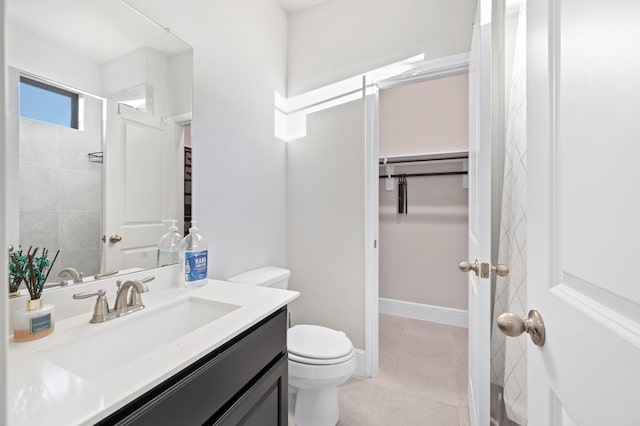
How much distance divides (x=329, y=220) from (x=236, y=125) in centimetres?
93

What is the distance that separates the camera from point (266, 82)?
1.99 meters

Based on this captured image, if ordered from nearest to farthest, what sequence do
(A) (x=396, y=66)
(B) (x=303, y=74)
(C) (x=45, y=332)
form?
(C) (x=45, y=332) < (A) (x=396, y=66) < (B) (x=303, y=74)

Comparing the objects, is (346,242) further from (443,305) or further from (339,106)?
(443,305)

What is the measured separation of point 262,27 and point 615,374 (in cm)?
232

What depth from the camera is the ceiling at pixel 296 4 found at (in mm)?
2094

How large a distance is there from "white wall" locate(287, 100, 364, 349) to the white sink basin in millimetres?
1122

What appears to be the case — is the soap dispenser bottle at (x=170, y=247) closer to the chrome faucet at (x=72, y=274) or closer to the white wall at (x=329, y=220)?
the chrome faucet at (x=72, y=274)

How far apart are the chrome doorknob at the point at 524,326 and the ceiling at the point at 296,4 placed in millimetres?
2402

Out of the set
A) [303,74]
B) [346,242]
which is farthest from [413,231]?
[303,74]

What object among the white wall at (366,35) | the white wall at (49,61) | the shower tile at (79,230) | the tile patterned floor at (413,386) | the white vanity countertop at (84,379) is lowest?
the tile patterned floor at (413,386)

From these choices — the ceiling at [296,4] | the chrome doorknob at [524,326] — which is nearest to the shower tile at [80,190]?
the chrome doorknob at [524,326]

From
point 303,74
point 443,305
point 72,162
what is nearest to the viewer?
point 72,162

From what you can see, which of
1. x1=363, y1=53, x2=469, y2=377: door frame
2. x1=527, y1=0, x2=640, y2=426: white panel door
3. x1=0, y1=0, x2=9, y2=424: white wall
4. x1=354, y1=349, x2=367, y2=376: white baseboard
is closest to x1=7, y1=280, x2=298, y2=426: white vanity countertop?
x1=0, y1=0, x2=9, y2=424: white wall

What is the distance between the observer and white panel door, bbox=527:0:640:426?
0.32 meters
